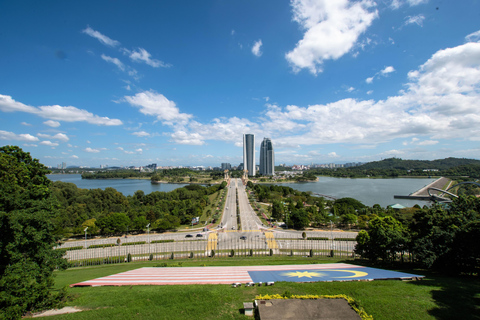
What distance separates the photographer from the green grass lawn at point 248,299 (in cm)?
692

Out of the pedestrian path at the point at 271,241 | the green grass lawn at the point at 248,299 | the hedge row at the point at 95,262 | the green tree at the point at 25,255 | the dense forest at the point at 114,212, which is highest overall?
the green tree at the point at 25,255

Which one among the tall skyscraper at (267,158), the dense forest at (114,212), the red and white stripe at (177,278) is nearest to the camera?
the red and white stripe at (177,278)

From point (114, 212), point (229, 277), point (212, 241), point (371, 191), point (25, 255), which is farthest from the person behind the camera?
point (371, 191)

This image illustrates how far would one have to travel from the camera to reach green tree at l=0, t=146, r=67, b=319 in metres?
6.88

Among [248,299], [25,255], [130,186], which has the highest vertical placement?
[25,255]

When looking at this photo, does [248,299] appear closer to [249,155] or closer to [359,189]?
[359,189]

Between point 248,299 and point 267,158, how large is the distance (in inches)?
6699

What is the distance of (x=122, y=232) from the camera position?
1259 inches

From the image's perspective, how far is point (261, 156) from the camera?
603 feet

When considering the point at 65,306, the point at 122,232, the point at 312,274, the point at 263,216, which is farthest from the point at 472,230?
the point at 122,232

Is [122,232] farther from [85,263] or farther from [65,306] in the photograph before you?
[65,306]

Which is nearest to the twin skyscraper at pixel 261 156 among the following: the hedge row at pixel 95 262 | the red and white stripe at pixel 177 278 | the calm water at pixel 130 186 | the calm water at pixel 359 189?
the calm water at pixel 359 189

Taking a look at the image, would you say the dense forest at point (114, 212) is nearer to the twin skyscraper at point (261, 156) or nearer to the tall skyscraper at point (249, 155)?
the tall skyscraper at point (249, 155)

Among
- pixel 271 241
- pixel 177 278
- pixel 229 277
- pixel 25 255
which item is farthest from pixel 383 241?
pixel 25 255
